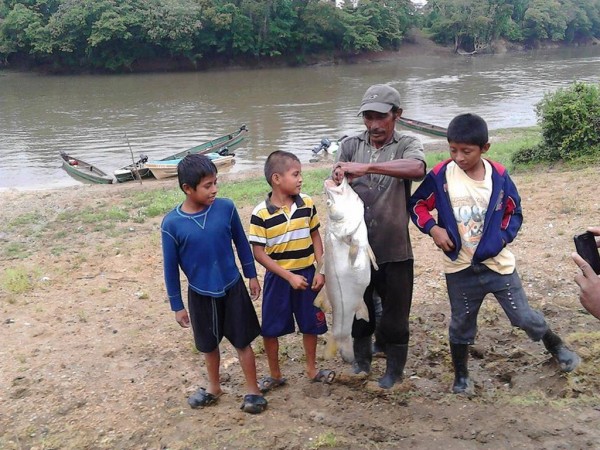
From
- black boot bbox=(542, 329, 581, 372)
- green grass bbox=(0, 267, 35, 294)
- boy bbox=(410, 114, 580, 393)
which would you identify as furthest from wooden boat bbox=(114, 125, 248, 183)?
black boot bbox=(542, 329, 581, 372)

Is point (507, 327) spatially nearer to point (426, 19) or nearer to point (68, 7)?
point (68, 7)

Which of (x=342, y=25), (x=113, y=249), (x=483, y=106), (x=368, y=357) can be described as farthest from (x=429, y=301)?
(x=342, y=25)

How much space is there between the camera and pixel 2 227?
875 centimetres

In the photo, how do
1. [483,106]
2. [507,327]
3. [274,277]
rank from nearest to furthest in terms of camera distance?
[274,277] → [507,327] → [483,106]

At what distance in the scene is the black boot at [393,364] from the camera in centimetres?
346

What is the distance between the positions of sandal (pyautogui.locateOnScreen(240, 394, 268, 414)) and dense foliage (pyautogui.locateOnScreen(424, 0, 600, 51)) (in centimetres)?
6262

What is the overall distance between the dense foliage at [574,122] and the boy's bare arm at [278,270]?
820cm

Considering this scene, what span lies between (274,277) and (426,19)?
6783 cm

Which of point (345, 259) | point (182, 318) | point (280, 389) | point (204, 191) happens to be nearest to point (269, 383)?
point (280, 389)

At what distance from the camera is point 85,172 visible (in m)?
16.1

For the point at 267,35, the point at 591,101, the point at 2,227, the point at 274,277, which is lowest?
the point at 2,227

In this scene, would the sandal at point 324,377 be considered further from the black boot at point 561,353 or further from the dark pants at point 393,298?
the black boot at point 561,353

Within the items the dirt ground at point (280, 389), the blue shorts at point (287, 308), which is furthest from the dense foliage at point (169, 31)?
the blue shorts at point (287, 308)

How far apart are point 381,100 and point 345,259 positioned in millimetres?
897
